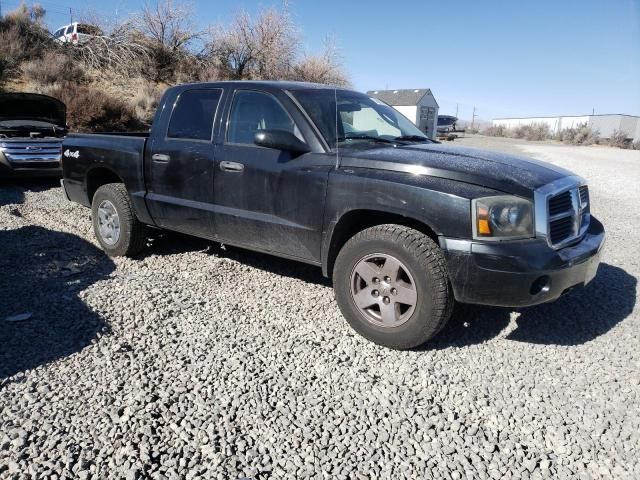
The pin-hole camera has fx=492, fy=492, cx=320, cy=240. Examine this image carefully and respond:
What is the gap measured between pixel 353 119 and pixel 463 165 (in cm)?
126

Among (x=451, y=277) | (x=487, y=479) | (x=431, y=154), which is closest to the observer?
(x=487, y=479)

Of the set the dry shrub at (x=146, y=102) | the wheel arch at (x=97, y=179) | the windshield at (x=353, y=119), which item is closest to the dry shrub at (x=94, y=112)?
the dry shrub at (x=146, y=102)

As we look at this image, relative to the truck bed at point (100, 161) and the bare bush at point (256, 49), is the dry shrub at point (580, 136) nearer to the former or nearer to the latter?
the bare bush at point (256, 49)

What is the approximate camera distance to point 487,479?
2334mm

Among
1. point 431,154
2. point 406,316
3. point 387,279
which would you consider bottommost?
point 406,316

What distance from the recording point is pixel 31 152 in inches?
366

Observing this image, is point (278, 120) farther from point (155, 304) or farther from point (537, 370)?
point (537, 370)

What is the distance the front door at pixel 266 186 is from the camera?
3.80 metres

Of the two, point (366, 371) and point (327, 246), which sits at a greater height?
point (327, 246)

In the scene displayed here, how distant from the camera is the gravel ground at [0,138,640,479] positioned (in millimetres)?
2426

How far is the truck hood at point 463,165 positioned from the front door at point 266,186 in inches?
14.0

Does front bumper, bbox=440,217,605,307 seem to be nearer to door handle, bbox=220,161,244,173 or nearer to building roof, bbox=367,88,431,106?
door handle, bbox=220,161,244,173

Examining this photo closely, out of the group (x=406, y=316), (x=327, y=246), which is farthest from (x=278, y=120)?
(x=406, y=316)

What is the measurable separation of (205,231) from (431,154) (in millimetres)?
2187
